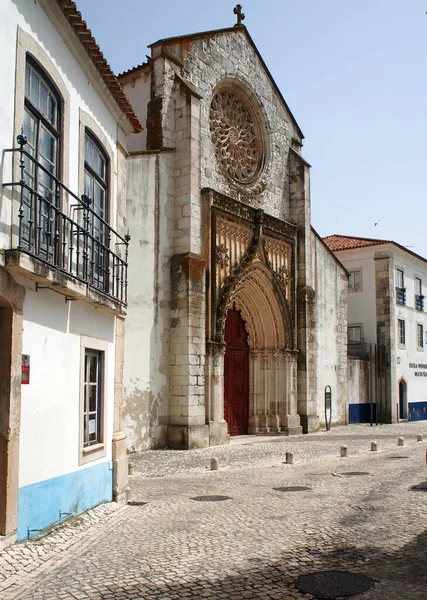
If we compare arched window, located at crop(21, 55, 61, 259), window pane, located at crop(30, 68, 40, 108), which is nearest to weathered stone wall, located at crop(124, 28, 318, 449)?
arched window, located at crop(21, 55, 61, 259)

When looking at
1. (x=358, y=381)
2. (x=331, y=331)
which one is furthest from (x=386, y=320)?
(x=331, y=331)

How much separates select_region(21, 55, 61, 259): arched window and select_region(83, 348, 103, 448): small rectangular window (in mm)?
1870

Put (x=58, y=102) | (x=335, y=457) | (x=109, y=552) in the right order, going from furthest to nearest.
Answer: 1. (x=335, y=457)
2. (x=58, y=102)
3. (x=109, y=552)

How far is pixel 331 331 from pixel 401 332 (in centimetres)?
817

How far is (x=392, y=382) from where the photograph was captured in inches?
1152

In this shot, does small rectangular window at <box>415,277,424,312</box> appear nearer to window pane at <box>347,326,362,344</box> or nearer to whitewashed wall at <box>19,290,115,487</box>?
window pane at <box>347,326,362,344</box>

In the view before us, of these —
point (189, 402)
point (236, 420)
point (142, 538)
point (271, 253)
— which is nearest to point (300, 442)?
point (236, 420)

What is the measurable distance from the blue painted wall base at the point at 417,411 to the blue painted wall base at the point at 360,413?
3.90 meters

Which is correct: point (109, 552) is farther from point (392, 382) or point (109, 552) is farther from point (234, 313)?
point (392, 382)

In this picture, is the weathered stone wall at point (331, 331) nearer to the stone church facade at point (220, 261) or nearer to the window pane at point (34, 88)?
the stone church facade at point (220, 261)

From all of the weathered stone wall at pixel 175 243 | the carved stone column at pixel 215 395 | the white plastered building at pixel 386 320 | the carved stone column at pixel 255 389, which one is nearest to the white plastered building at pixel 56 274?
the weathered stone wall at pixel 175 243

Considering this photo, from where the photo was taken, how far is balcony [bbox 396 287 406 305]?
1209 inches

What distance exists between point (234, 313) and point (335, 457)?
21.6 ft

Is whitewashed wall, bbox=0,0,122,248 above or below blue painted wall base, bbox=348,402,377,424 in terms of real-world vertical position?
above
